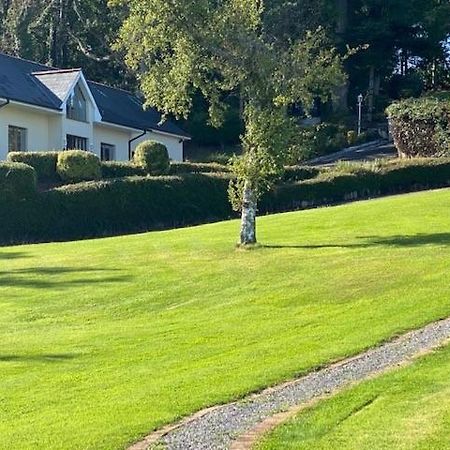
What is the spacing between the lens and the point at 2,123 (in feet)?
131

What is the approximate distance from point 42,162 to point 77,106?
39.9 ft

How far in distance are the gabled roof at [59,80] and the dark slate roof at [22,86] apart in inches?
10.3

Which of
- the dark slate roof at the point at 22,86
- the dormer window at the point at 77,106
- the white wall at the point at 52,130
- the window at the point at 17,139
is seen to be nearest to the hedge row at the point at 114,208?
the dark slate roof at the point at 22,86

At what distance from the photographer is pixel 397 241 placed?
20.4 m

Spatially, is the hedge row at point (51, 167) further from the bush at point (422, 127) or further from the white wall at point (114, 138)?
the white wall at point (114, 138)

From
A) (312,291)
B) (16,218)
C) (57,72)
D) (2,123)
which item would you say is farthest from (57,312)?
(57,72)

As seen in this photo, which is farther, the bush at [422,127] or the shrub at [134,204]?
the bush at [422,127]

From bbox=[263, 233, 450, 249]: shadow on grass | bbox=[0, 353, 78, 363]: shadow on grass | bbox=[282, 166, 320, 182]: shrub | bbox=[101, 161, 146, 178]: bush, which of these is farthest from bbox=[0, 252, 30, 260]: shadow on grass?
bbox=[282, 166, 320, 182]: shrub

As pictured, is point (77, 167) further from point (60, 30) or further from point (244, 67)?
point (60, 30)

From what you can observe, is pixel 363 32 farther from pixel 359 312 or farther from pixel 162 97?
pixel 359 312

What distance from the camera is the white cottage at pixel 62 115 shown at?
40.7 meters

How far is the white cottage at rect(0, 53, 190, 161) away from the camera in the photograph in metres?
40.7

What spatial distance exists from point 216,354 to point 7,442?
12.4 ft

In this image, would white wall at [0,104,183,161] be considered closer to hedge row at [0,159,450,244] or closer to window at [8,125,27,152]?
window at [8,125,27,152]
